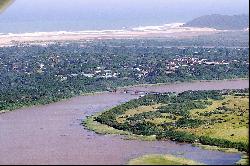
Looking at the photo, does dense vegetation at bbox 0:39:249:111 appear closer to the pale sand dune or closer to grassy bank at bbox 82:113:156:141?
grassy bank at bbox 82:113:156:141

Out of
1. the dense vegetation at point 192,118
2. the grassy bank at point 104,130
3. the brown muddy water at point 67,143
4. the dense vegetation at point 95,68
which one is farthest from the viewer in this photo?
the dense vegetation at point 95,68

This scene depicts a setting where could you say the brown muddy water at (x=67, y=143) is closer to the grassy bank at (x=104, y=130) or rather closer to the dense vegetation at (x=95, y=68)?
the grassy bank at (x=104, y=130)

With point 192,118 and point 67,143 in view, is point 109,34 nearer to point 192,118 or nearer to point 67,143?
point 192,118

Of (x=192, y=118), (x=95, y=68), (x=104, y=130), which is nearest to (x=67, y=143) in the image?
(x=104, y=130)

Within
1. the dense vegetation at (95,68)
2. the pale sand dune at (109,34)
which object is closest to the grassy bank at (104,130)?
the dense vegetation at (95,68)

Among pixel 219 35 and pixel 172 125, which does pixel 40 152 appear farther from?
pixel 219 35
